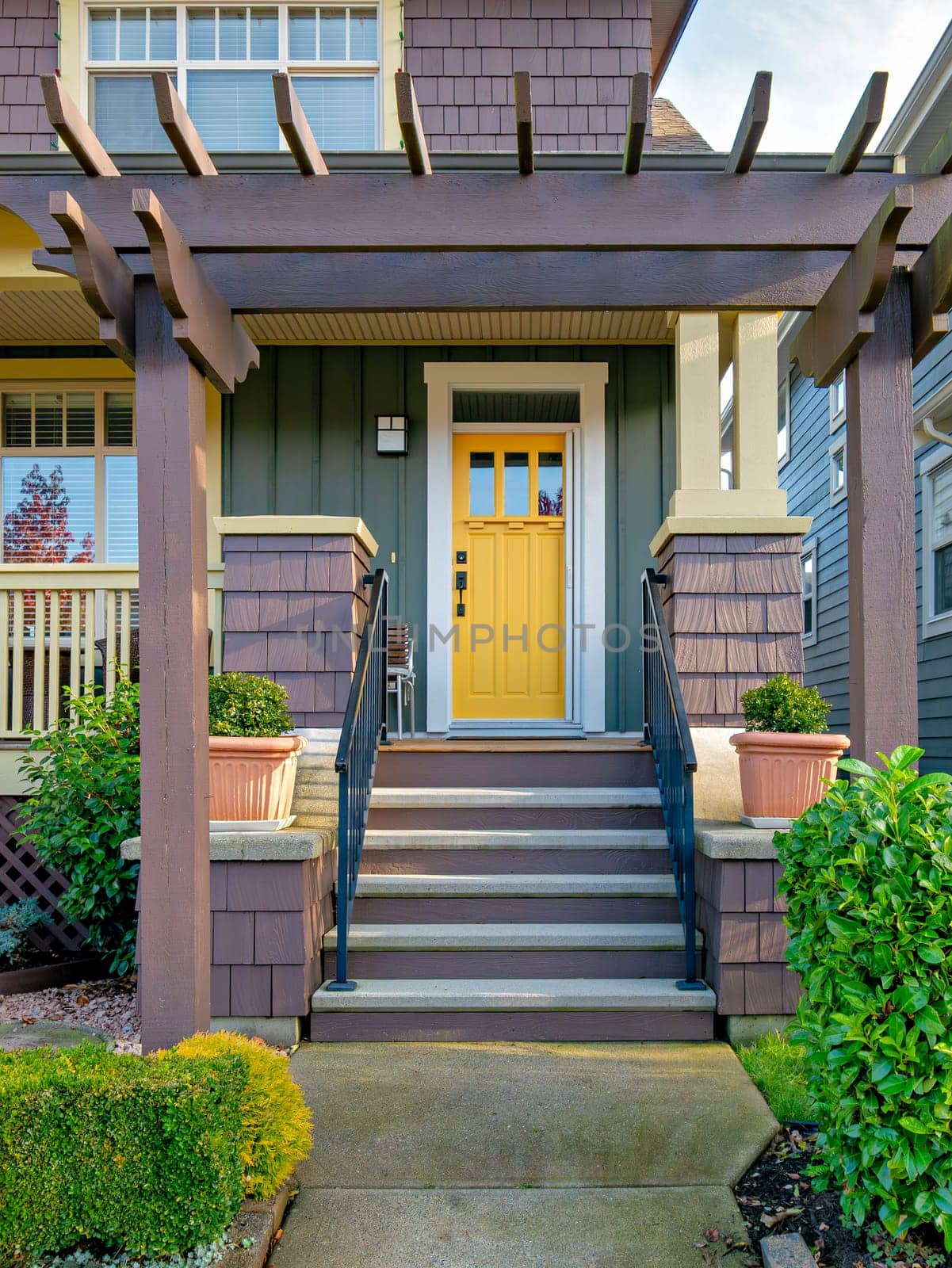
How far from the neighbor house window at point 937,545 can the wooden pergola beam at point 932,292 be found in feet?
15.5

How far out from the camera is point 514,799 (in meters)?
4.16

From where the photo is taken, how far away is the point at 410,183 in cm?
268

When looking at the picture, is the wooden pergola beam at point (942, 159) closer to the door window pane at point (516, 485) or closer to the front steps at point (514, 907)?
the front steps at point (514, 907)

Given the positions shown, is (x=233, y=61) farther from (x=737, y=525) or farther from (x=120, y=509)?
(x=737, y=525)

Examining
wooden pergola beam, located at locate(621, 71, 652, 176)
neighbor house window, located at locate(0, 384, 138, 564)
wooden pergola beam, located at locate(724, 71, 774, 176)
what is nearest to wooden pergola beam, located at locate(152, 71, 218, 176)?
wooden pergola beam, located at locate(621, 71, 652, 176)

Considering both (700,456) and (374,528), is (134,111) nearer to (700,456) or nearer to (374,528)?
(374,528)

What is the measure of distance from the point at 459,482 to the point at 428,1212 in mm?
4443

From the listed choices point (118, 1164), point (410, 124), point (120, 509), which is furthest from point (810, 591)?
point (118, 1164)

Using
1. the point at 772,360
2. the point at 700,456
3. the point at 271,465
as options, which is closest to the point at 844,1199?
the point at 700,456

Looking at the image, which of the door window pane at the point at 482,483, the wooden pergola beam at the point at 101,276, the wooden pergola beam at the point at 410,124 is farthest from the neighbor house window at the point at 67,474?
the wooden pergola beam at the point at 410,124

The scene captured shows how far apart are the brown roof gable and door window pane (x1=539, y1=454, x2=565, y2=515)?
74.8 inches

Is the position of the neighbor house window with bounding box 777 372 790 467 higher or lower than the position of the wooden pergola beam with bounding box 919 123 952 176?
higher

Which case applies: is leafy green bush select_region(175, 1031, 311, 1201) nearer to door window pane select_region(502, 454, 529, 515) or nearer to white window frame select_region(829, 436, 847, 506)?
door window pane select_region(502, 454, 529, 515)

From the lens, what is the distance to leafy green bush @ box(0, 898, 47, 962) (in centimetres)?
434
